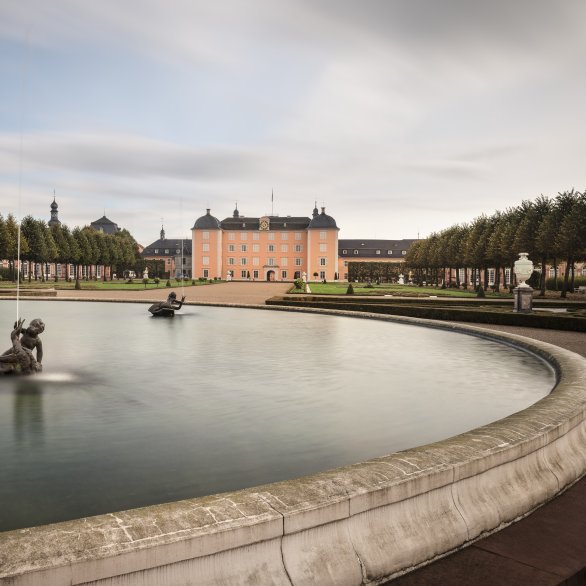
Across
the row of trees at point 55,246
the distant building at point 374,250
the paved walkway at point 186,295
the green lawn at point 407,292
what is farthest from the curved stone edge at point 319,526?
the distant building at point 374,250

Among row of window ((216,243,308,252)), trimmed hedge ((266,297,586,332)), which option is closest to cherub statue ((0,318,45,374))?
trimmed hedge ((266,297,586,332))

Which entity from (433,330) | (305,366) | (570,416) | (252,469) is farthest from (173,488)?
(433,330)

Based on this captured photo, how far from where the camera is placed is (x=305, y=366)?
11320 millimetres

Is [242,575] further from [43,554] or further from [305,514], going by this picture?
[43,554]

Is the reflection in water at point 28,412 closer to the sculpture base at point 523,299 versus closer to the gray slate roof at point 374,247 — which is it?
the sculpture base at point 523,299

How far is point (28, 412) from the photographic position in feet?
24.9

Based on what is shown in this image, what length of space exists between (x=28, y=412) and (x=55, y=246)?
69.5 m

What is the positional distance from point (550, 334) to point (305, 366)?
9577 millimetres

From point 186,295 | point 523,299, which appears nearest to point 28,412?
point 523,299

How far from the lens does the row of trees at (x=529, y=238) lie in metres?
39.3

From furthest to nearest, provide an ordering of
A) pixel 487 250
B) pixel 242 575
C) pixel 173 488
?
pixel 487 250
pixel 173 488
pixel 242 575

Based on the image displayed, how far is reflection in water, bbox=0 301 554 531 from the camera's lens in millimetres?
5219

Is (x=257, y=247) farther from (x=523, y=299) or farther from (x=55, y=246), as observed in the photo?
(x=523, y=299)

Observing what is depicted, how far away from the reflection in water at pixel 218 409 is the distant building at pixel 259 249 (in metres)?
95.3
